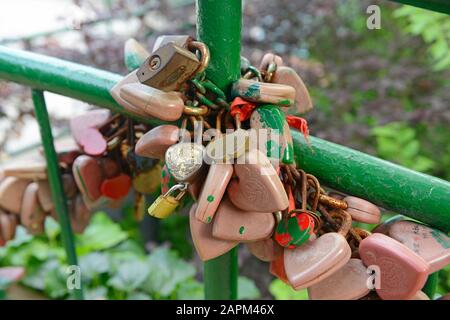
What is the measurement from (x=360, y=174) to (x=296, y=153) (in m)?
0.08

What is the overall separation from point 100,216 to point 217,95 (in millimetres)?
1664

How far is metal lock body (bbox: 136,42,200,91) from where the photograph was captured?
1.65 feet

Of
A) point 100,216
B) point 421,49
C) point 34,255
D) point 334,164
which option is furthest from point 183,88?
point 421,49

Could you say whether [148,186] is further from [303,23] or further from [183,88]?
[303,23]

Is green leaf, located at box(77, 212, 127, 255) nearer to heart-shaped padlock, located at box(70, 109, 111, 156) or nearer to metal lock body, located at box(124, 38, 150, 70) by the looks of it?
heart-shaped padlock, located at box(70, 109, 111, 156)

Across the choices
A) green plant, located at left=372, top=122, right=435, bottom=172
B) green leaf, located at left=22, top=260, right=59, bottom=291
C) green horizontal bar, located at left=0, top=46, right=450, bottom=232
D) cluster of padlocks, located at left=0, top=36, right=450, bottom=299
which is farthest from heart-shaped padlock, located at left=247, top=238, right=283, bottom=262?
green plant, located at left=372, top=122, right=435, bottom=172

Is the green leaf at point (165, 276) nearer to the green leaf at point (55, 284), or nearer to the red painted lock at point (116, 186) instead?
the green leaf at point (55, 284)

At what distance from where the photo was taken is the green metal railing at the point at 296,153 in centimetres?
51

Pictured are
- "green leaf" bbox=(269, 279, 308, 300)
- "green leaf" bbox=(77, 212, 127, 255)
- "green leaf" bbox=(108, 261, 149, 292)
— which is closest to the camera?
"green leaf" bbox=(269, 279, 308, 300)

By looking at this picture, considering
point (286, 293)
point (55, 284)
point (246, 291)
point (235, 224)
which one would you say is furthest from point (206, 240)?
point (246, 291)

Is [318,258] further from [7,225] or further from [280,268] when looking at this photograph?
[7,225]

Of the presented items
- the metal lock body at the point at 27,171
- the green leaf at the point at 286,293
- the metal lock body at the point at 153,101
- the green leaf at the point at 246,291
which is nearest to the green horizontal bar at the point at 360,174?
the metal lock body at the point at 153,101

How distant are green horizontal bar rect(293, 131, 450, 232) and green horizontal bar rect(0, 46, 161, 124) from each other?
22 cm

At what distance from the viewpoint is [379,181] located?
21.0 inches
